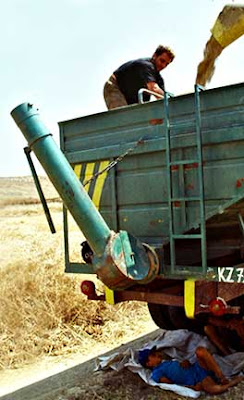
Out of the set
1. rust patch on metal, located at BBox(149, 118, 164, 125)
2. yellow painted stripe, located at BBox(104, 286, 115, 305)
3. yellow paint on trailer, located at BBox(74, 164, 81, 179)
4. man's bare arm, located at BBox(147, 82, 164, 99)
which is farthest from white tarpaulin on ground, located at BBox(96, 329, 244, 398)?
man's bare arm, located at BBox(147, 82, 164, 99)

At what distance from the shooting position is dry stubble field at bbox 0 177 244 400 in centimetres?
448

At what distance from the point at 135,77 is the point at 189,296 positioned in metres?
2.23

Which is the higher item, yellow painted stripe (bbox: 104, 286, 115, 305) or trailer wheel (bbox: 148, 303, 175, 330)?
yellow painted stripe (bbox: 104, 286, 115, 305)

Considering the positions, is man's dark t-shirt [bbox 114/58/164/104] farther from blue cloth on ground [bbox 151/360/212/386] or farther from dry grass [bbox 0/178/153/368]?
blue cloth on ground [bbox 151/360/212/386]

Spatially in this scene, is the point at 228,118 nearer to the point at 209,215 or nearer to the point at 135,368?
the point at 209,215

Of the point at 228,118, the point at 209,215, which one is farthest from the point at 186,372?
the point at 228,118

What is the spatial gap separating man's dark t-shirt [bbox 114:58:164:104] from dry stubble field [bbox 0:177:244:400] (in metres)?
1.22

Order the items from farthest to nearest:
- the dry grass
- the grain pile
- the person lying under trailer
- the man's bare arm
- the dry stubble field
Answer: the dry grass, the grain pile, the man's bare arm, the dry stubble field, the person lying under trailer

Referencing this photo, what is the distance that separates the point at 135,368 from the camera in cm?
459

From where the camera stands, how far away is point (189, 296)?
374cm

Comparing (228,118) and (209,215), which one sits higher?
(228,118)

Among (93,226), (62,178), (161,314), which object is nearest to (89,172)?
(62,178)

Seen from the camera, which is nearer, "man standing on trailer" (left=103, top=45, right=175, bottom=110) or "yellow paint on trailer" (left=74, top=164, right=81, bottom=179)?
"yellow paint on trailer" (left=74, top=164, right=81, bottom=179)

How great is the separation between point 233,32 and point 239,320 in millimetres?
2629
